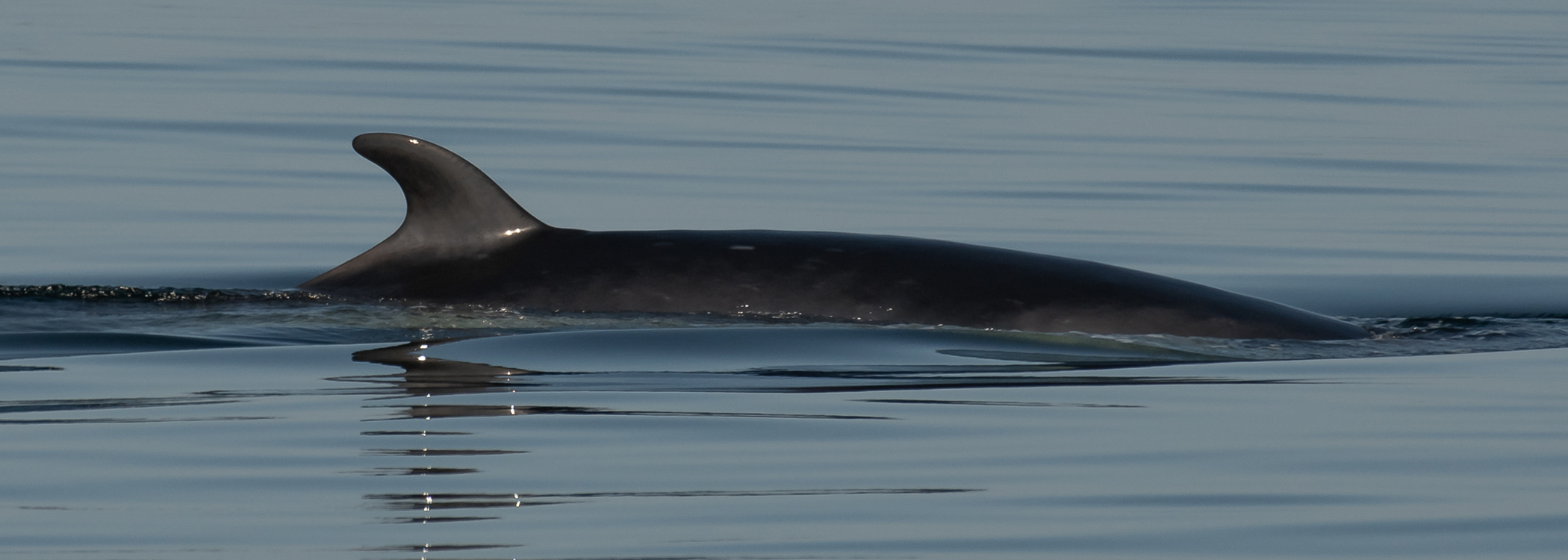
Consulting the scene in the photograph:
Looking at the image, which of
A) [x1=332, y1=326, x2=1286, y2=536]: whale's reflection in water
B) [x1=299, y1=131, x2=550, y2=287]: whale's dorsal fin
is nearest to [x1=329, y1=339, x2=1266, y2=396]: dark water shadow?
[x1=332, y1=326, x2=1286, y2=536]: whale's reflection in water

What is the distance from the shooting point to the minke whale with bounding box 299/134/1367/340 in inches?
351

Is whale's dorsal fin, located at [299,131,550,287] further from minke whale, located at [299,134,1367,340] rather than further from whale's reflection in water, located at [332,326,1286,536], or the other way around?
whale's reflection in water, located at [332,326,1286,536]

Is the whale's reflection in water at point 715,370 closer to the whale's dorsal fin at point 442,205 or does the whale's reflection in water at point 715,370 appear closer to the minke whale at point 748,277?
the minke whale at point 748,277

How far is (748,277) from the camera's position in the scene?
9039 mm

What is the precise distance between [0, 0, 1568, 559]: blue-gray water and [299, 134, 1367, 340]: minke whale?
23 cm

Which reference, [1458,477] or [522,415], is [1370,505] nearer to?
[1458,477]

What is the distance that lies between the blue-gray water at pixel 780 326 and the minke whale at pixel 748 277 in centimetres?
23

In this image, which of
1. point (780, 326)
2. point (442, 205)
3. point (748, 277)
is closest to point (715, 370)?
point (780, 326)

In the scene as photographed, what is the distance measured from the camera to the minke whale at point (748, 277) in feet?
29.2

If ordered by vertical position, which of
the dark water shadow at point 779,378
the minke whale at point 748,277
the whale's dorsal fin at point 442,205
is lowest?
the dark water shadow at point 779,378

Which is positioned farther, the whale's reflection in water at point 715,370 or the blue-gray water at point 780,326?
the whale's reflection in water at point 715,370

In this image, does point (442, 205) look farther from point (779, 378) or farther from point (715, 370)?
point (779, 378)

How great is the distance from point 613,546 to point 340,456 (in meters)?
1.29

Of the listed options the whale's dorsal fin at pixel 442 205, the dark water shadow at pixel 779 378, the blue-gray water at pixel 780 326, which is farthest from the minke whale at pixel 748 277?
the dark water shadow at pixel 779 378
